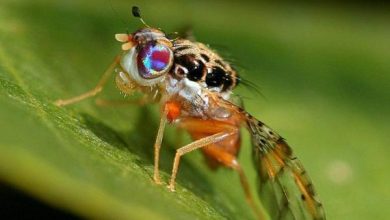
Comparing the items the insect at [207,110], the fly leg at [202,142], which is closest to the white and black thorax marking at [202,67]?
the insect at [207,110]

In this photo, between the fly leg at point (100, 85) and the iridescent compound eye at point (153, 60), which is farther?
the fly leg at point (100, 85)

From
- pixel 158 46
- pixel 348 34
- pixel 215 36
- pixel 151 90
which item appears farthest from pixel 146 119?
pixel 348 34

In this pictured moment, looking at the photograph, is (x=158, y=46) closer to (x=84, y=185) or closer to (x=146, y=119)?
(x=146, y=119)

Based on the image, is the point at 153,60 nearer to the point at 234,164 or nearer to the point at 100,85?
the point at 100,85

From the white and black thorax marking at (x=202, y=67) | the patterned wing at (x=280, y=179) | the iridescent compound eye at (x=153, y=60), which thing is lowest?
the patterned wing at (x=280, y=179)

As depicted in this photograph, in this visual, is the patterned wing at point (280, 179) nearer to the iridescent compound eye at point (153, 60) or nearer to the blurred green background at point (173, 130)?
the blurred green background at point (173, 130)

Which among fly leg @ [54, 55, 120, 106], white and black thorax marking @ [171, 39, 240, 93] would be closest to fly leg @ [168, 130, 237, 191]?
white and black thorax marking @ [171, 39, 240, 93]

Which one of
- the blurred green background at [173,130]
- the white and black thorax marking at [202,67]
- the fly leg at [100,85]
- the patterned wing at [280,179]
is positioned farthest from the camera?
the fly leg at [100,85]
